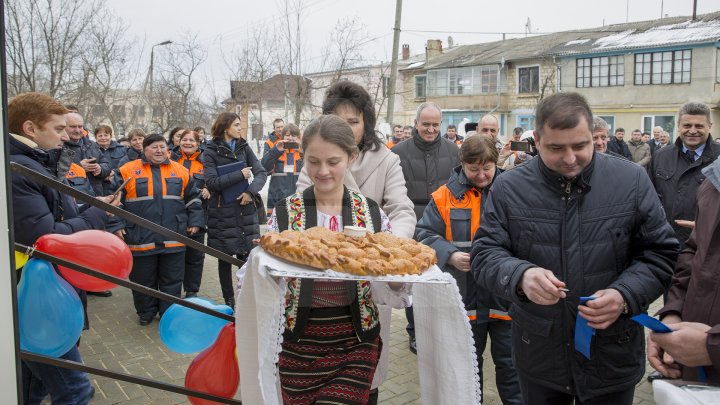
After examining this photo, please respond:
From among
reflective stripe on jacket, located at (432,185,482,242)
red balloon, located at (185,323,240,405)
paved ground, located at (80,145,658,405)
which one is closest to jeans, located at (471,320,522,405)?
paved ground, located at (80,145,658,405)

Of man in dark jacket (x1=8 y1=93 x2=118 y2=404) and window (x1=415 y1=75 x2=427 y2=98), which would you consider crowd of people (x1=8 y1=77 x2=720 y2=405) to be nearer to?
man in dark jacket (x1=8 y1=93 x2=118 y2=404)

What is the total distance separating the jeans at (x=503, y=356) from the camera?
154 inches

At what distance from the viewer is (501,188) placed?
Answer: 8.99 feet

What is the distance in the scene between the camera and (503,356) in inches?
155

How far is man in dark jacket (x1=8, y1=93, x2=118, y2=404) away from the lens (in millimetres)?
3092

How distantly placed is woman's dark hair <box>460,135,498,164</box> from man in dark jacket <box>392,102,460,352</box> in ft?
4.98

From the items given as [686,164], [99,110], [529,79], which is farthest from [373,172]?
[529,79]

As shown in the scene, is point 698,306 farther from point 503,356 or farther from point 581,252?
point 503,356

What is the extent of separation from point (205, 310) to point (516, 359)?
1565 millimetres

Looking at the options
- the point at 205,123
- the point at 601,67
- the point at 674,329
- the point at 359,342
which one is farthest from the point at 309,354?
the point at 601,67

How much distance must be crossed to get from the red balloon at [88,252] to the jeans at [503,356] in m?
2.32

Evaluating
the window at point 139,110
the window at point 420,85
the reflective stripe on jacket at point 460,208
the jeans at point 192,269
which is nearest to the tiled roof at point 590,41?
the window at point 420,85

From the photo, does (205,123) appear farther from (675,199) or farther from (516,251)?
(516,251)

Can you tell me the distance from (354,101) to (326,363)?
5.88ft
